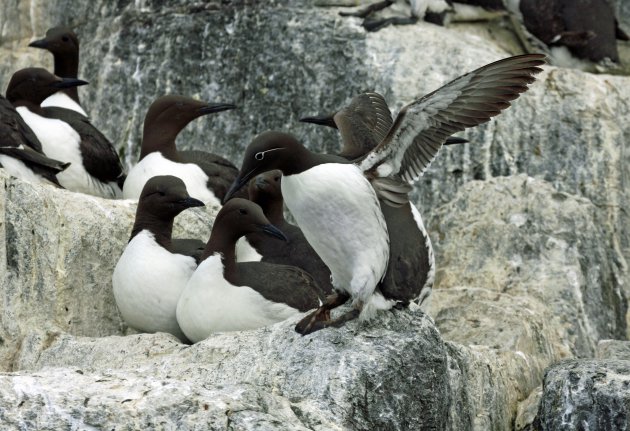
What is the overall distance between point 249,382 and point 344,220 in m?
0.96

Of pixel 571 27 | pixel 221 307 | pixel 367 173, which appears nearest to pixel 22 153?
pixel 221 307

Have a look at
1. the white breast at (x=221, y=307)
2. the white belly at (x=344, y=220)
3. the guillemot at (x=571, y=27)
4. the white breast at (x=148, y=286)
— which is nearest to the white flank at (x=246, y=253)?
the white breast at (x=148, y=286)

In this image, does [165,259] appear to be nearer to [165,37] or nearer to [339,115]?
[339,115]

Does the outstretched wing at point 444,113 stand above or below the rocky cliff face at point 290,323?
above

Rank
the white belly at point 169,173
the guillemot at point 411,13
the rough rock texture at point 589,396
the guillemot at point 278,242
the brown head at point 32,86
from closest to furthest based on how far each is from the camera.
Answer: the rough rock texture at point 589,396 → the guillemot at point 278,242 → the white belly at point 169,173 → the brown head at point 32,86 → the guillemot at point 411,13

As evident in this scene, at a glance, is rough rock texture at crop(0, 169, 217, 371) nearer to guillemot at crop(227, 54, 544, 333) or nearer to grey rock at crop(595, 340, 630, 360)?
guillemot at crop(227, 54, 544, 333)

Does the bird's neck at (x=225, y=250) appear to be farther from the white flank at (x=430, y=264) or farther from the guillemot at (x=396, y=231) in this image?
the white flank at (x=430, y=264)

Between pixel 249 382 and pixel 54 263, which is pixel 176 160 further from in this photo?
pixel 249 382

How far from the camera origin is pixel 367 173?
6.97 metres

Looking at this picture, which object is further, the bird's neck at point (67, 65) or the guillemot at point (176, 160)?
the bird's neck at point (67, 65)

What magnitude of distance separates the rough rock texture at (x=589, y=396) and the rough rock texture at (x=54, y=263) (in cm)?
256

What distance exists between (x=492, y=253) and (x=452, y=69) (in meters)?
2.27

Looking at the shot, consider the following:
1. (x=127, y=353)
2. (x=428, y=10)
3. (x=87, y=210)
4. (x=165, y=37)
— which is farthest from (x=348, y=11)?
(x=127, y=353)

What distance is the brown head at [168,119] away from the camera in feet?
32.2
